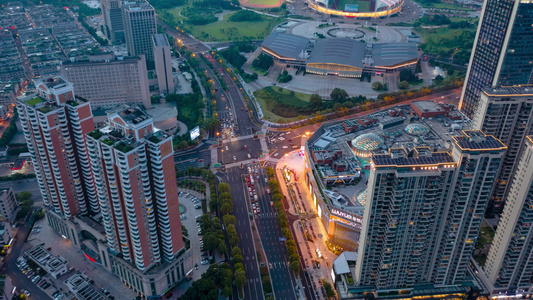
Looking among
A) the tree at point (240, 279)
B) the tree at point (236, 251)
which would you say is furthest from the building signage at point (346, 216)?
the tree at point (240, 279)

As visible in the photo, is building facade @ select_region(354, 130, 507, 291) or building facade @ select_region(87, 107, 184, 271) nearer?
building facade @ select_region(354, 130, 507, 291)

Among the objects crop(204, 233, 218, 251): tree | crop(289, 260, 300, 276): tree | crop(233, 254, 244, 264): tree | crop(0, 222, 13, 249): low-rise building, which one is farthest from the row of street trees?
crop(0, 222, 13, 249): low-rise building

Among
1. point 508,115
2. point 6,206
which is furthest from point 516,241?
point 6,206

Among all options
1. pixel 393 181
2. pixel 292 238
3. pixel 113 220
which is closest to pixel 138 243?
pixel 113 220

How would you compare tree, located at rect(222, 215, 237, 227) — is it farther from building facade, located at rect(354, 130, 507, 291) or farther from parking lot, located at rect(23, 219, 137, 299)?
building facade, located at rect(354, 130, 507, 291)

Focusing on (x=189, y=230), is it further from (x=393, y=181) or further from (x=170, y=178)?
(x=393, y=181)

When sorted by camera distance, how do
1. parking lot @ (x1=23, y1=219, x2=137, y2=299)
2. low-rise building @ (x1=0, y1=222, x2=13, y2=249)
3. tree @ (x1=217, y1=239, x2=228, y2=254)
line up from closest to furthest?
parking lot @ (x1=23, y1=219, x2=137, y2=299) → tree @ (x1=217, y1=239, x2=228, y2=254) → low-rise building @ (x1=0, y1=222, x2=13, y2=249)

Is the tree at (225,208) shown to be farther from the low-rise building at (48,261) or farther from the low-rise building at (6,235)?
the low-rise building at (6,235)
